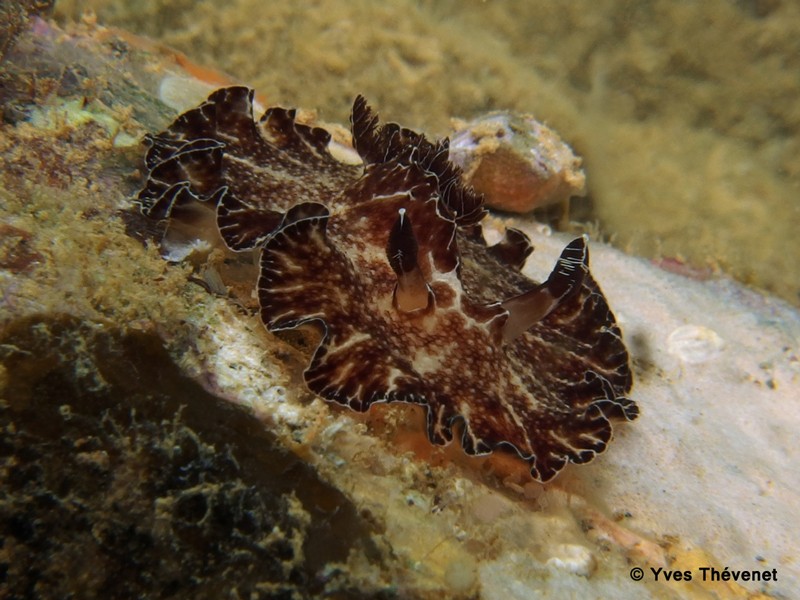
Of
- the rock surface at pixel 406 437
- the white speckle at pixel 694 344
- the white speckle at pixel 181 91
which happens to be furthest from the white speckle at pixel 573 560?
the white speckle at pixel 181 91

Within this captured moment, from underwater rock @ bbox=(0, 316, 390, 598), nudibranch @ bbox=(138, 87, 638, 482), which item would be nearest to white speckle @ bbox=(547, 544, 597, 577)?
nudibranch @ bbox=(138, 87, 638, 482)

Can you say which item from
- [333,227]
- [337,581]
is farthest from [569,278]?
[337,581]

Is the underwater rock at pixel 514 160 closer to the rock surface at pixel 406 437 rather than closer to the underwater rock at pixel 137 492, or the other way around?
the rock surface at pixel 406 437

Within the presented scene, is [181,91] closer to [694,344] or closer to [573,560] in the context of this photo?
[573,560]

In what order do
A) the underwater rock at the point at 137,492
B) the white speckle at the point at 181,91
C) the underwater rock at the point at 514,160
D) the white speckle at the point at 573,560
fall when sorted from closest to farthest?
the underwater rock at the point at 137,492 < the white speckle at the point at 573,560 < the white speckle at the point at 181,91 < the underwater rock at the point at 514,160

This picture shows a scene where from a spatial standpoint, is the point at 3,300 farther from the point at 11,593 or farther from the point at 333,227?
the point at 333,227

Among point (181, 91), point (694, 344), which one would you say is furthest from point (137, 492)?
point (694, 344)

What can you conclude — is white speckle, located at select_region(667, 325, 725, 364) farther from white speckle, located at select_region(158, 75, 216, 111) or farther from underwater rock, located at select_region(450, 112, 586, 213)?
white speckle, located at select_region(158, 75, 216, 111)
